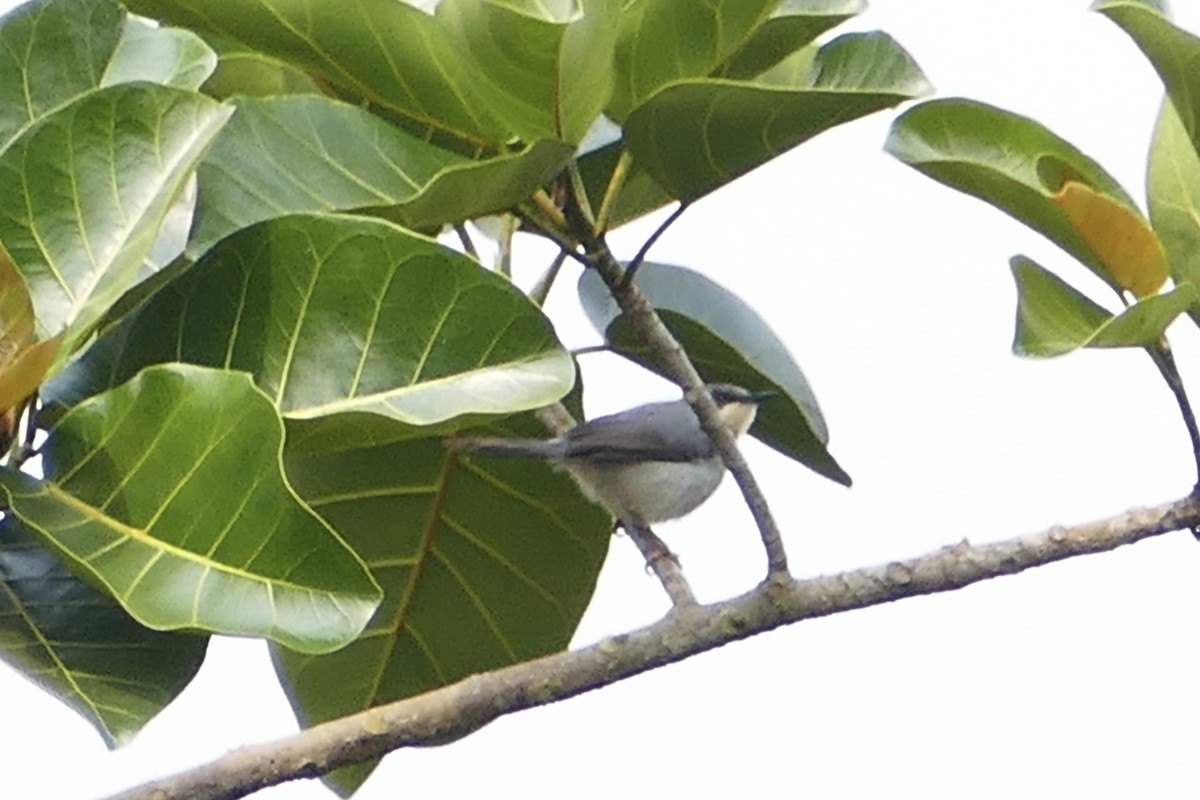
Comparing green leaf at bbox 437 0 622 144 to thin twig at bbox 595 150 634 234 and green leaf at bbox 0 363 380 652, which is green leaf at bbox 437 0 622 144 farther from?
green leaf at bbox 0 363 380 652

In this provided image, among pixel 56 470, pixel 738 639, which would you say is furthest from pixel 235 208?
pixel 738 639

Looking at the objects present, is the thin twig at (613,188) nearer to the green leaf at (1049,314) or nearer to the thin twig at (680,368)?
the thin twig at (680,368)

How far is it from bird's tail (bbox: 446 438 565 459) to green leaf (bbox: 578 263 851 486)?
0.07m

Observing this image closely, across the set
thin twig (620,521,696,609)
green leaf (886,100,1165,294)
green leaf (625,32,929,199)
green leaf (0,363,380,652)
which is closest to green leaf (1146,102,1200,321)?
green leaf (886,100,1165,294)

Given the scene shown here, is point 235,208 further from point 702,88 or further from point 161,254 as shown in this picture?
point 702,88

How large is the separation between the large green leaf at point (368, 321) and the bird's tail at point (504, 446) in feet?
0.55

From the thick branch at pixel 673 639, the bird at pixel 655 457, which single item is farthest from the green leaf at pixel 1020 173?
the bird at pixel 655 457

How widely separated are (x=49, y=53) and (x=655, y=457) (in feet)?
2.81

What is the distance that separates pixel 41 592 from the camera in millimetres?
613

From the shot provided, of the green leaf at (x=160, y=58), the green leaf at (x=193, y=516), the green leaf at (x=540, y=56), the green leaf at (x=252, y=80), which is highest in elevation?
the green leaf at (x=540, y=56)

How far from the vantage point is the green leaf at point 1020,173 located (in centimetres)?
61

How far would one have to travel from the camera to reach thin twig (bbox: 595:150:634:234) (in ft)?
2.05

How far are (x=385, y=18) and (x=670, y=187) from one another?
13 centimetres

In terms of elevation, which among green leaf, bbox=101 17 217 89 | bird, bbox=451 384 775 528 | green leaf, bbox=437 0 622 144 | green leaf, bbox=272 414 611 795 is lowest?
bird, bbox=451 384 775 528
